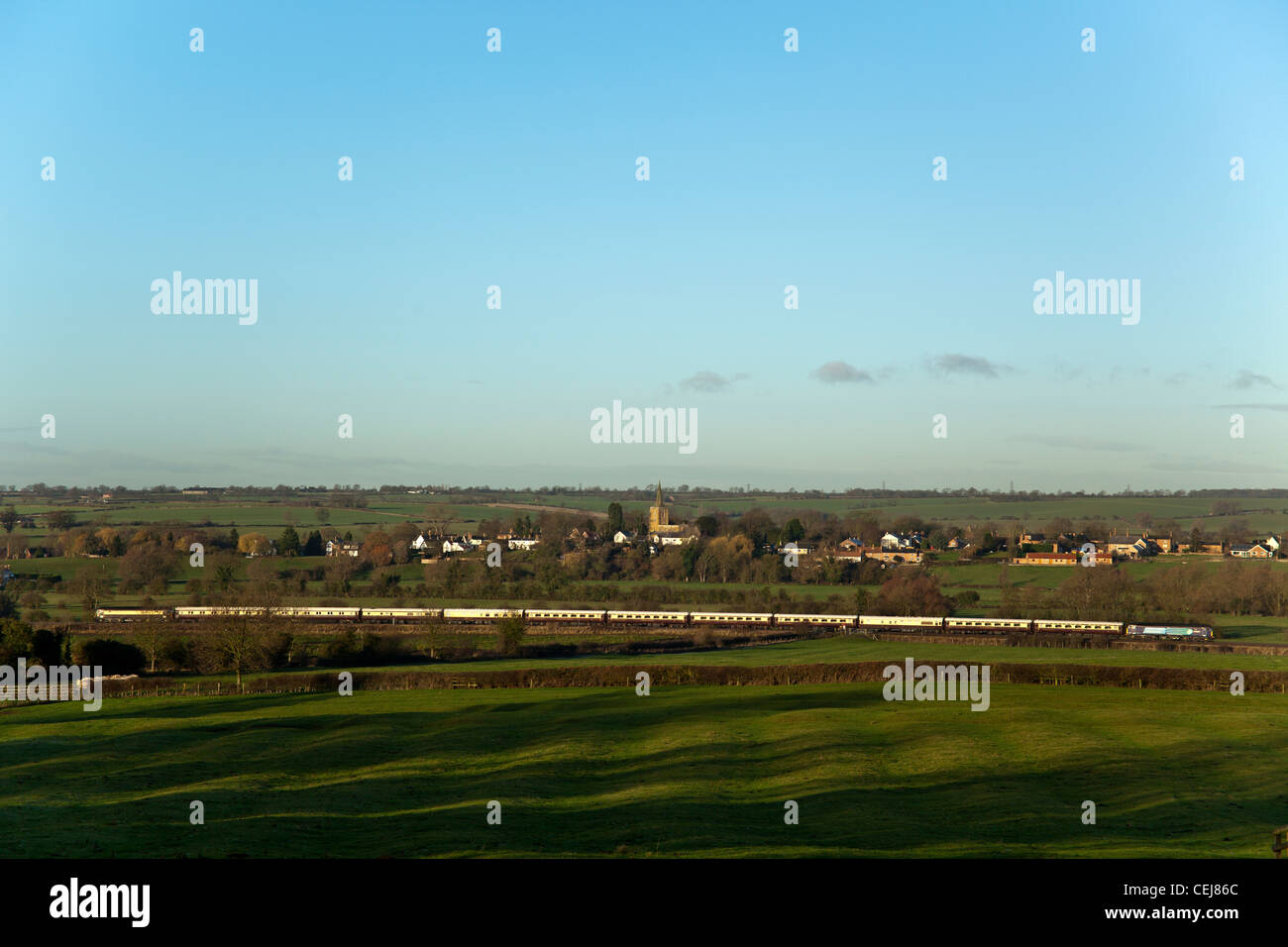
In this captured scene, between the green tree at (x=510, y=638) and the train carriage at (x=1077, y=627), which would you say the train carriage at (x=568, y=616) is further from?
the train carriage at (x=1077, y=627)

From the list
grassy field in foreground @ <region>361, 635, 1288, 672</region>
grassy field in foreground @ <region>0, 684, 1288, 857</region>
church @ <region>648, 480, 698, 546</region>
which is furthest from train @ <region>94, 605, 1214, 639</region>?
church @ <region>648, 480, 698, 546</region>

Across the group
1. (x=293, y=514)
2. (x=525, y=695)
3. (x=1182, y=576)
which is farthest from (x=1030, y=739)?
(x=293, y=514)

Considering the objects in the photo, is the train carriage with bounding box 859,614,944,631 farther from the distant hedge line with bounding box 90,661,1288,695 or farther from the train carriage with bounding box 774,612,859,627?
the distant hedge line with bounding box 90,661,1288,695

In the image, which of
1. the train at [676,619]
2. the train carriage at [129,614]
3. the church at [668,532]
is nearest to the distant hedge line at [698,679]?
the train at [676,619]

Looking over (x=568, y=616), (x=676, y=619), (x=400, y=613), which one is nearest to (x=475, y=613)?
(x=400, y=613)

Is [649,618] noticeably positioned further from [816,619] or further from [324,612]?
[324,612]
